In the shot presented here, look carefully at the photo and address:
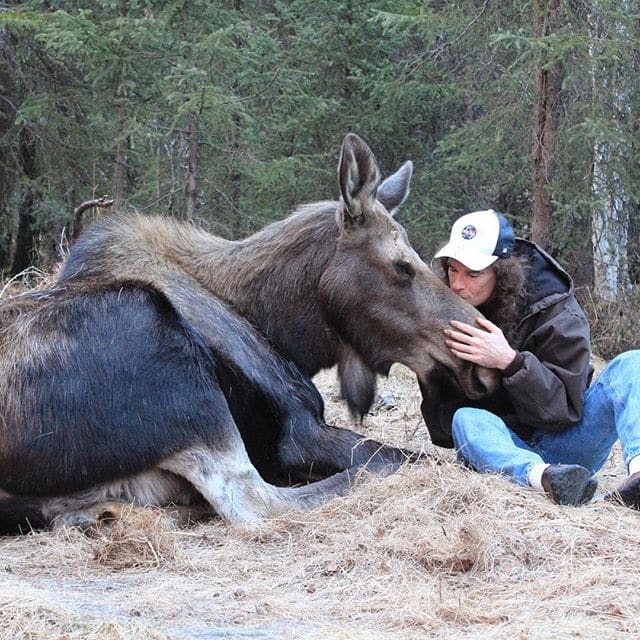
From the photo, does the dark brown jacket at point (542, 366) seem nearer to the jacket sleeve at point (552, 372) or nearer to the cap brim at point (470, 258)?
the jacket sleeve at point (552, 372)

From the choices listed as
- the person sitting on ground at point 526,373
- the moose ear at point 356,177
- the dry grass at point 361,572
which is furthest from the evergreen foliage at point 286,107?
the dry grass at point 361,572

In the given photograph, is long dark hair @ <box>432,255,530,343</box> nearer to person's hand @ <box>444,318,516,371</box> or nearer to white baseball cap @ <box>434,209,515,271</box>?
white baseball cap @ <box>434,209,515,271</box>

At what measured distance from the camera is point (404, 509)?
14.5 ft

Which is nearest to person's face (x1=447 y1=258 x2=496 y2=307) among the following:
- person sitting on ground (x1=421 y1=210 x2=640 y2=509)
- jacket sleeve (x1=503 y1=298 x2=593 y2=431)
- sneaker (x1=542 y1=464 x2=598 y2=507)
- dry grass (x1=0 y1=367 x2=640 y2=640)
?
person sitting on ground (x1=421 y1=210 x2=640 y2=509)

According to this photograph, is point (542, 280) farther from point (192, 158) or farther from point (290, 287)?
point (192, 158)

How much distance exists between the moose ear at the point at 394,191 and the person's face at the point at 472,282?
0.77m

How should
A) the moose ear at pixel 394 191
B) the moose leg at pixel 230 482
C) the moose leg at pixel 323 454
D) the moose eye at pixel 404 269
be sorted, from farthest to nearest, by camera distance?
the moose ear at pixel 394 191 < the moose eye at pixel 404 269 < the moose leg at pixel 323 454 < the moose leg at pixel 230 482

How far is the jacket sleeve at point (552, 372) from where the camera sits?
491 cm

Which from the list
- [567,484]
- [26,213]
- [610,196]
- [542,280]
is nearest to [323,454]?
[567,484]

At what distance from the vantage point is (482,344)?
504cm

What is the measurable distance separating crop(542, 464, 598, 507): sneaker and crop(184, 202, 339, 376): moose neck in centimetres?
159

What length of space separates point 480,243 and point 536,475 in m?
1.22

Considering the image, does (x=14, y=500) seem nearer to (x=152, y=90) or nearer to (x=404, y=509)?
(x=404, y=509)

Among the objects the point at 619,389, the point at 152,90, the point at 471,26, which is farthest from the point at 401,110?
the point at 619,389
